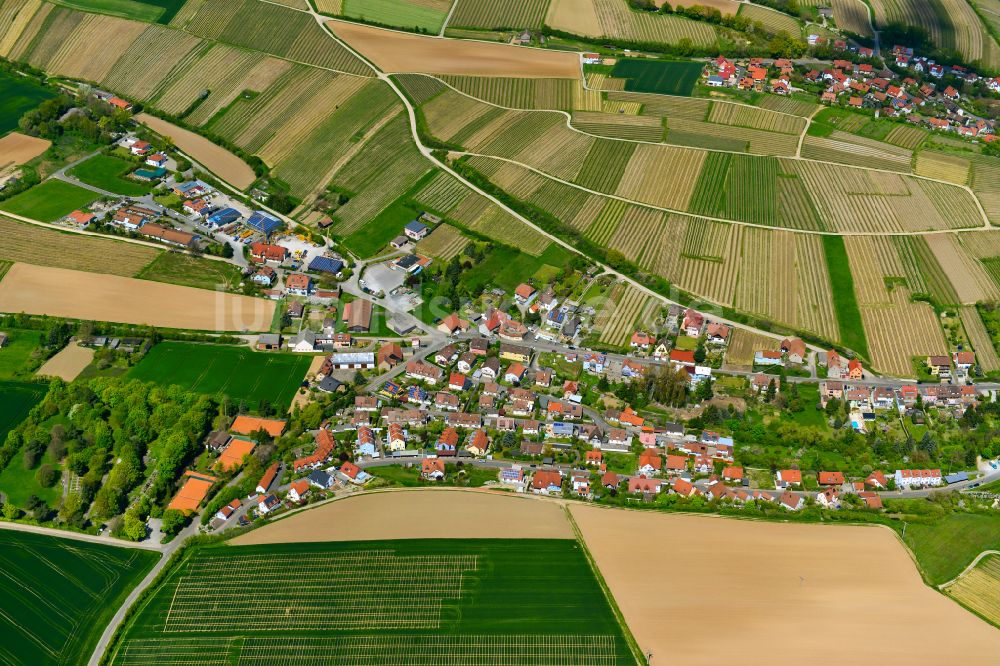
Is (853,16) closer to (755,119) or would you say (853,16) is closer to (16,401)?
(755,119)

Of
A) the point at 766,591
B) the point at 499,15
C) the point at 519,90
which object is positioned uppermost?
the point at 499,15

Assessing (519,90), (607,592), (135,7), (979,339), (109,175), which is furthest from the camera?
(135,7)

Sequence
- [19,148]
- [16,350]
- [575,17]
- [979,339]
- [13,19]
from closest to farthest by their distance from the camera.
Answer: [16,350] → [979,339] → [19,148] → [13,19] → [575,17]

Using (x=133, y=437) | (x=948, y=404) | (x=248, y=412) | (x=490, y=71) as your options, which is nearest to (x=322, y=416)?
(x=248, y=412)

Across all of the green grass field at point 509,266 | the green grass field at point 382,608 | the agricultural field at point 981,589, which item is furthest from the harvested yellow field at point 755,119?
the green grass field at point 382,608

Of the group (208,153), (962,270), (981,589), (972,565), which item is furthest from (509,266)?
(981,589)

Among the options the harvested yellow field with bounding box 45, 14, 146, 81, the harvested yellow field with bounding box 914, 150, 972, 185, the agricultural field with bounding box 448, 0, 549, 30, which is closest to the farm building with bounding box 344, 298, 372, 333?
the agricultural field with bounding box 448, 0, 549, 30

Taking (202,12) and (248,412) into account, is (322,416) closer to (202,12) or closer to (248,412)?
(248,412)
